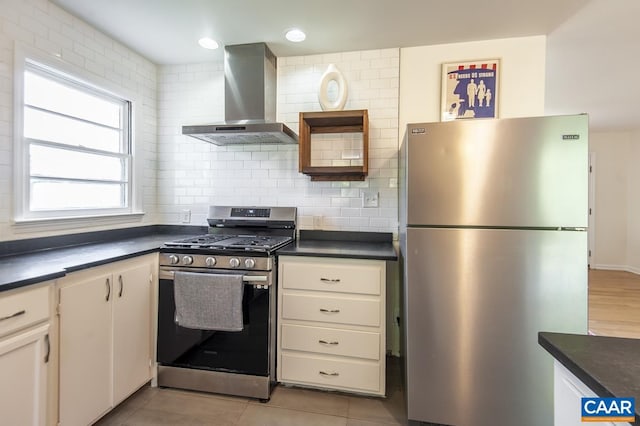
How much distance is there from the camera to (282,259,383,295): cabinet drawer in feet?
6.21

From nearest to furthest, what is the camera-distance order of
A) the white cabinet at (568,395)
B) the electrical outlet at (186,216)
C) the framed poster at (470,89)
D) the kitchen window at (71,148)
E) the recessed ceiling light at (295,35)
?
the white cabinet at (568,395), the kitchen window at (71,148), the recessed ceiling light at (295,35), the framed poster at (470,89), the electrical outlet at (186,216)

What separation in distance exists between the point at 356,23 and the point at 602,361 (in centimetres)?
221

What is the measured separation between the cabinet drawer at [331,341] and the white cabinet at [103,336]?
0.91 meters

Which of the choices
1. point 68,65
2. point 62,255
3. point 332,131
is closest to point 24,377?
point 62,255

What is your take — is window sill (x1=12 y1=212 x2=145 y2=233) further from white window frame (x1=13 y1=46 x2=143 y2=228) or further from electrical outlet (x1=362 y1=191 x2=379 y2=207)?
electrical outlet (x1=362 y1=191 x2=379 y2=207)

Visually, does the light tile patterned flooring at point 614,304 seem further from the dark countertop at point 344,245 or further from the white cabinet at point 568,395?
the white cabinet at point 568,395

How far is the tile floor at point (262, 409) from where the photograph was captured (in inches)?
68.7

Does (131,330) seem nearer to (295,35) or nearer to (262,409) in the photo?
(262,409)

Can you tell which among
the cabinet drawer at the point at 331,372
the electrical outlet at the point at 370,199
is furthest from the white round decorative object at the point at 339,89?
Result: the cabinet drawer at the point at 331,372

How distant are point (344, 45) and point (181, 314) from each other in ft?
7.50

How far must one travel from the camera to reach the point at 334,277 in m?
1.93

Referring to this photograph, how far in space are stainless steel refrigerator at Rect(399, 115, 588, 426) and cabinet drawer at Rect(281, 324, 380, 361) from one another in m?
0.27

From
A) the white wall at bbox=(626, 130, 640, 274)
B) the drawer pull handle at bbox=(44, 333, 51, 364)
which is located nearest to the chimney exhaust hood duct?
the drawer pull handle at bbox=(44, 333, 51, 364)

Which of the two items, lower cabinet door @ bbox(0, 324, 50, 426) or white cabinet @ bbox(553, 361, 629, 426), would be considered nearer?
white cabinet @ bbox(553, 361, 629, 426)
